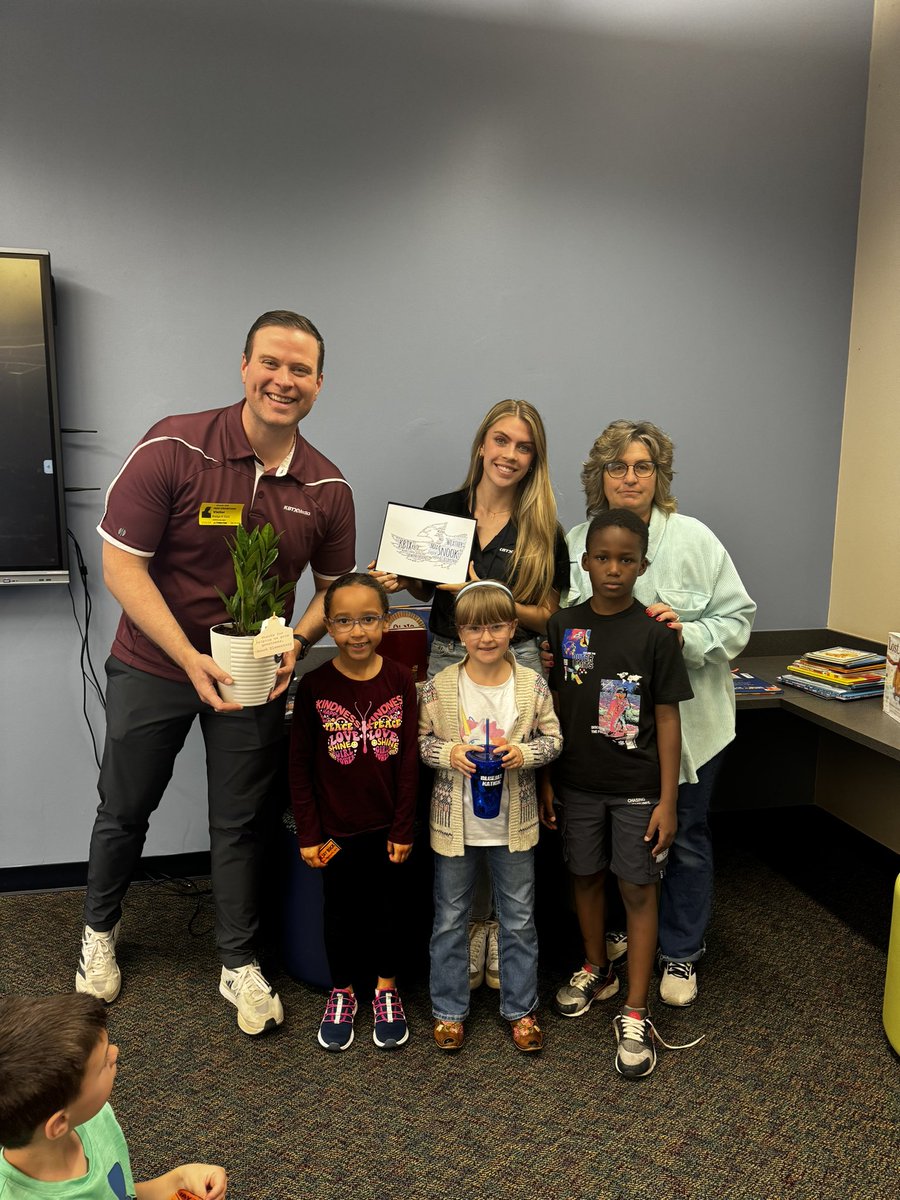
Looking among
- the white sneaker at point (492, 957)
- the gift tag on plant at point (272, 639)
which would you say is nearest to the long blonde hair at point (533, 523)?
the gift tag on plant at point (272, 639)

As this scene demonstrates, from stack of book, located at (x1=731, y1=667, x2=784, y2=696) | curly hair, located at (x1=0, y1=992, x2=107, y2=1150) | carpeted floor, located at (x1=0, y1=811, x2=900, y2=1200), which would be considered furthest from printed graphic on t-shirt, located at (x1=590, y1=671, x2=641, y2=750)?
curly hair, located at (x1=0, y1=992, x2=107, y2=1150)

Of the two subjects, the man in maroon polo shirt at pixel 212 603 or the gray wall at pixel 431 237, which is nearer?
the man in maroon polo shirt at pixel 212 603

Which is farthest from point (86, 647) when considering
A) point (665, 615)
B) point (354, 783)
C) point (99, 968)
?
point (665, 615)

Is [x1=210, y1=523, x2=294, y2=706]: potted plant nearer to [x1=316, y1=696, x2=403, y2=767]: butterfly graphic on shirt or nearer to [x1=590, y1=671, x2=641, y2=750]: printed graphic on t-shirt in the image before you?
[x1=316, y1=696, x2=403, y2=767]: butterfly graphic on shirt

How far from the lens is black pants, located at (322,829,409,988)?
2.21 meters

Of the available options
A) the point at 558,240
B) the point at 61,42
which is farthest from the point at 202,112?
the point at 558,240

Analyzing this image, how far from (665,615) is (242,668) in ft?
3.34

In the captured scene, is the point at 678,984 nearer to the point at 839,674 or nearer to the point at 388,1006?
the point at 388,1006

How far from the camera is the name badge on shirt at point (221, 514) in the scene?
7.01 feet

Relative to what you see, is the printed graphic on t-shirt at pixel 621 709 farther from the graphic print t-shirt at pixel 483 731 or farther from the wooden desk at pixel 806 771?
the wooden desk at pixel 806 771

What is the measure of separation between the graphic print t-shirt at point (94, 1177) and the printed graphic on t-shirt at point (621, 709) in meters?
1.32

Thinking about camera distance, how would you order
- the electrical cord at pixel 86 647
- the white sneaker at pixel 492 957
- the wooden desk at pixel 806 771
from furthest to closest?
the wooden desk at pixel 806 771, the electrical cord at pixel 86 647, the white sneaker at pixel 492 957

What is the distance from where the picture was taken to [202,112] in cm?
281

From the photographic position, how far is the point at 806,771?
3.65 meters
